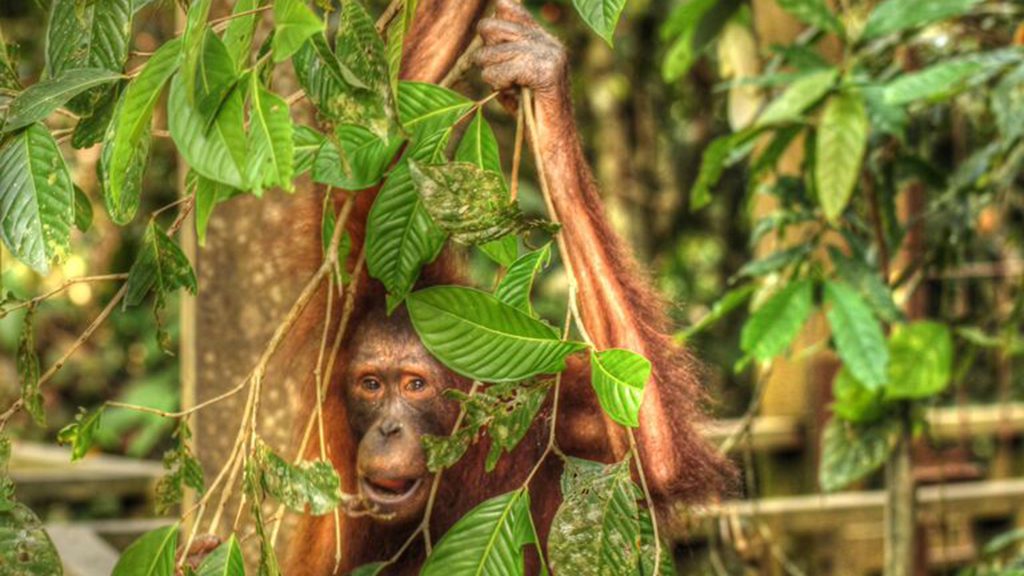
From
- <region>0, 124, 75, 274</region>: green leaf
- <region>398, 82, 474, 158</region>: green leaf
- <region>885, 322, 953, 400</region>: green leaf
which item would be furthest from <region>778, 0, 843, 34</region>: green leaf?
<region>0, 124, 75, 274</region>: green leaf

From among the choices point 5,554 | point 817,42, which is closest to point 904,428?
point 817,42

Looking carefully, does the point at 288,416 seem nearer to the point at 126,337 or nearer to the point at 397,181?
the point at 397,181

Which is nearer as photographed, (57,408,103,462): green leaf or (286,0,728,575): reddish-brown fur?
(57,408,103,462): green leaf

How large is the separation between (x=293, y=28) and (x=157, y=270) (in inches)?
23.5

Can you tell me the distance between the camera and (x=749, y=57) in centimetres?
454

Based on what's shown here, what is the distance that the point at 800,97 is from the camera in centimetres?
349

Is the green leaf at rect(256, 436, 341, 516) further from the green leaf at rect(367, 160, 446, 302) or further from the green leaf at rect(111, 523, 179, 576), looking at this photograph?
the green leaf at rect(367, 160, 446, 302)

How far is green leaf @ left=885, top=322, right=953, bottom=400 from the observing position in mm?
3875

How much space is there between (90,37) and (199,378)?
1.54 meters

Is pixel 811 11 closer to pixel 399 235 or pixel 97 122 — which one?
pixel 399 235

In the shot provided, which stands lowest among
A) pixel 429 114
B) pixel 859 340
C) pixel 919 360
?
pixel 919 360

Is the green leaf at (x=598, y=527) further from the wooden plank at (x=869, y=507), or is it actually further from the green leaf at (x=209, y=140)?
the wooden plank at (x=869, y=507)

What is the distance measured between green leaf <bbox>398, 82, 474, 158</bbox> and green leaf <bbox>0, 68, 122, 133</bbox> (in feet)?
1.35

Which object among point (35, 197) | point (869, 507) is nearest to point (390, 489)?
point (35, 197)
